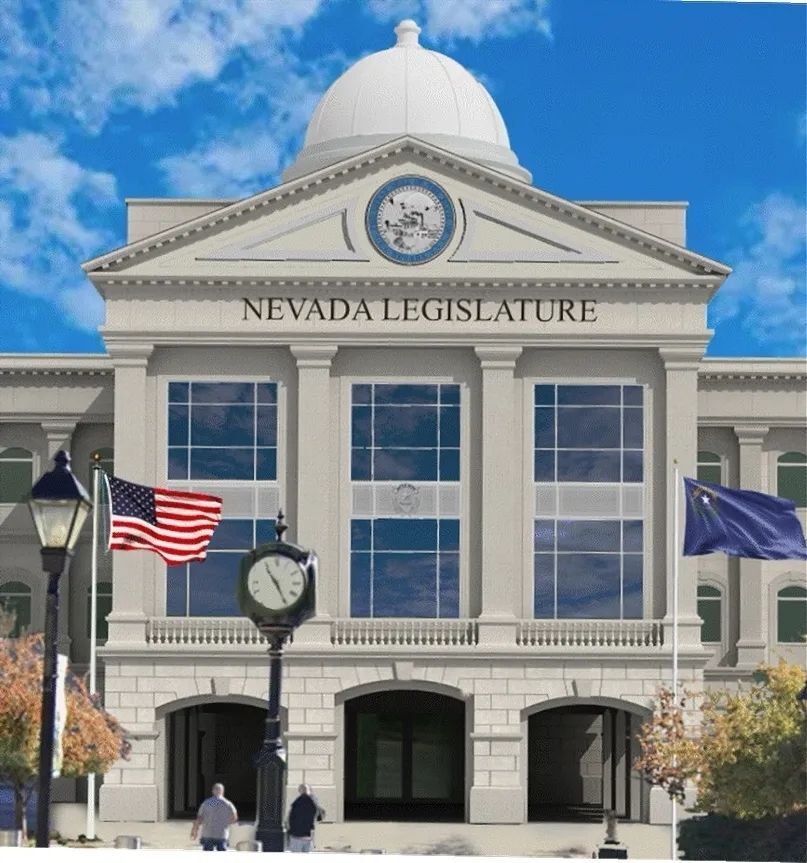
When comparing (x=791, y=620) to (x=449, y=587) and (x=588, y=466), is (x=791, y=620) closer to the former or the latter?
(x=588, y=466)

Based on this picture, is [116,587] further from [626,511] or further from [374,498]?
[626,511]

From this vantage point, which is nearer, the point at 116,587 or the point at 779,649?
the point at 116,587

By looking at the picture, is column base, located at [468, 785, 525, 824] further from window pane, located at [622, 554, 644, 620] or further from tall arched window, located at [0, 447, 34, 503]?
tall arched window, located at [0, 447, 34, 503]

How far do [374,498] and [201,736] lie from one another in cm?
686

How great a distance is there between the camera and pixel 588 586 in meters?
47.0

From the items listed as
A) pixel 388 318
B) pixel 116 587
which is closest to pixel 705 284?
pixel 388 318

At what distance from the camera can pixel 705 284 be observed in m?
46.9

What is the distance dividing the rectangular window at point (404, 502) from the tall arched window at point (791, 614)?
10.3 meters

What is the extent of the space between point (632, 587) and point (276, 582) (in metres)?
25.2

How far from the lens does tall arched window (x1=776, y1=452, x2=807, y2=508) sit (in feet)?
176

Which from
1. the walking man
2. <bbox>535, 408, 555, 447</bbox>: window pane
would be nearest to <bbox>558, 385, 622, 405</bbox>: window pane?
<bbox>535, 408, 555, 447</bbox>: window pane

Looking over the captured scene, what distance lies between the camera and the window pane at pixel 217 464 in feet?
153

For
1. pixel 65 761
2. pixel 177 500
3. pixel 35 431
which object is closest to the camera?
pixel 65 761

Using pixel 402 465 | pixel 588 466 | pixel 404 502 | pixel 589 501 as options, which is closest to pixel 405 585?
pixel 404 502
